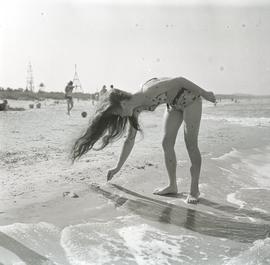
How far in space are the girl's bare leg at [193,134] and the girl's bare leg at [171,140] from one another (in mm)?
181

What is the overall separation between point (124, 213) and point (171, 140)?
37.3 inches

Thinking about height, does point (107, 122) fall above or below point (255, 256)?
above

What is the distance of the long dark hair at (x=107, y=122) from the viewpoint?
3.98m

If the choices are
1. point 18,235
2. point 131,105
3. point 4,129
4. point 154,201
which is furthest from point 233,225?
point 4,129

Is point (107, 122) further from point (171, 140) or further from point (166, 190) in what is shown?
point (166, 190)

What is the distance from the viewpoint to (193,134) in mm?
4145

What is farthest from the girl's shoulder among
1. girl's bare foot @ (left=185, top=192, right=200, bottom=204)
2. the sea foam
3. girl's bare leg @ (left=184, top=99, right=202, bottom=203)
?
the sea foam

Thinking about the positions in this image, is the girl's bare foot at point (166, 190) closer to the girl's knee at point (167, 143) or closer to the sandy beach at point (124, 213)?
the sandy beach at point (124, 213)

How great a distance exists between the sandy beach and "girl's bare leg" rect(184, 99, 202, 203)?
→ 134 millimetres

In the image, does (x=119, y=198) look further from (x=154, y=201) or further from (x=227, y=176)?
(x=227, y=176)

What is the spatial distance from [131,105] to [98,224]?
1097 mm

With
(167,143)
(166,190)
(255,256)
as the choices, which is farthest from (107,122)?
(255,256)

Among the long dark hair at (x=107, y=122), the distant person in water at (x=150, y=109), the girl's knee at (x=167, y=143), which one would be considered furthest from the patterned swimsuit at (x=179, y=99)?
the girl's knee at (x=167, y=143)

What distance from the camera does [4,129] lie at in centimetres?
838
